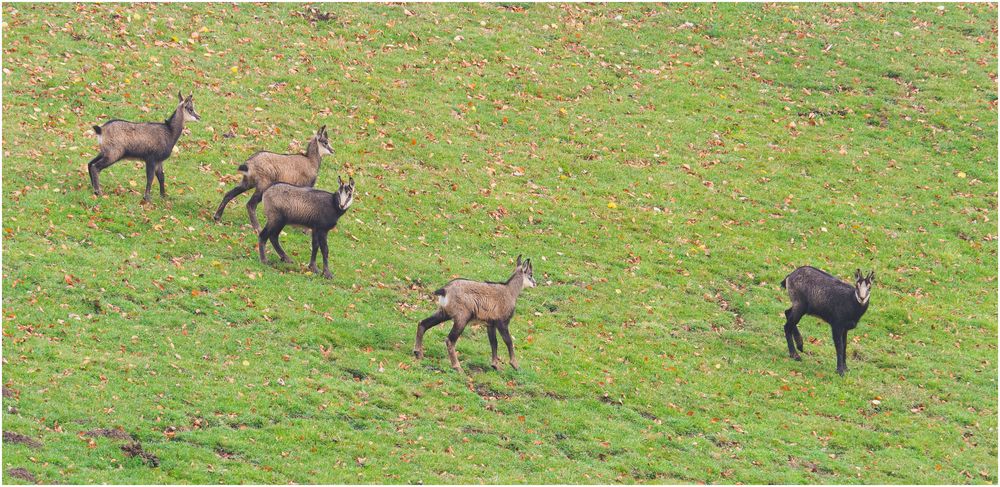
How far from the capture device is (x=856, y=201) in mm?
29109

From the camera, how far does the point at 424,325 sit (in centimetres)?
1803

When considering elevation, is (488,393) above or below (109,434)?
below

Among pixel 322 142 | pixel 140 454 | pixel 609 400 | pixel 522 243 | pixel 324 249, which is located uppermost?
pixel 322 142

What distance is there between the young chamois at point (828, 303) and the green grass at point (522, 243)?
519mm

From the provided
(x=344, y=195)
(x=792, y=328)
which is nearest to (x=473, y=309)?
(x=344, y=195)

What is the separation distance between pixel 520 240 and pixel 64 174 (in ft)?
33.6

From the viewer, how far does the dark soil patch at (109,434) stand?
13.9 meters

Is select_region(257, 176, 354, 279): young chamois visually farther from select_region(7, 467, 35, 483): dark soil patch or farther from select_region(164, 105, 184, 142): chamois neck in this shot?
select_region(7, 467, 35, 483): dark soil patch

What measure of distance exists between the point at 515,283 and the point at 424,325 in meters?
1.75

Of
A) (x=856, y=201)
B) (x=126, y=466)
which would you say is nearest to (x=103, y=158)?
(x=126, y=466)

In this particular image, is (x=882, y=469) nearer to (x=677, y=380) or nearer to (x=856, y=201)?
(x=677, y=380)

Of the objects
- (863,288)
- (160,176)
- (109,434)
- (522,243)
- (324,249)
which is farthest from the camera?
(522,243)

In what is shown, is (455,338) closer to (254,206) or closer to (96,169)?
(254,206)

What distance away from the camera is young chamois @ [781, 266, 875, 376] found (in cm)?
2045
